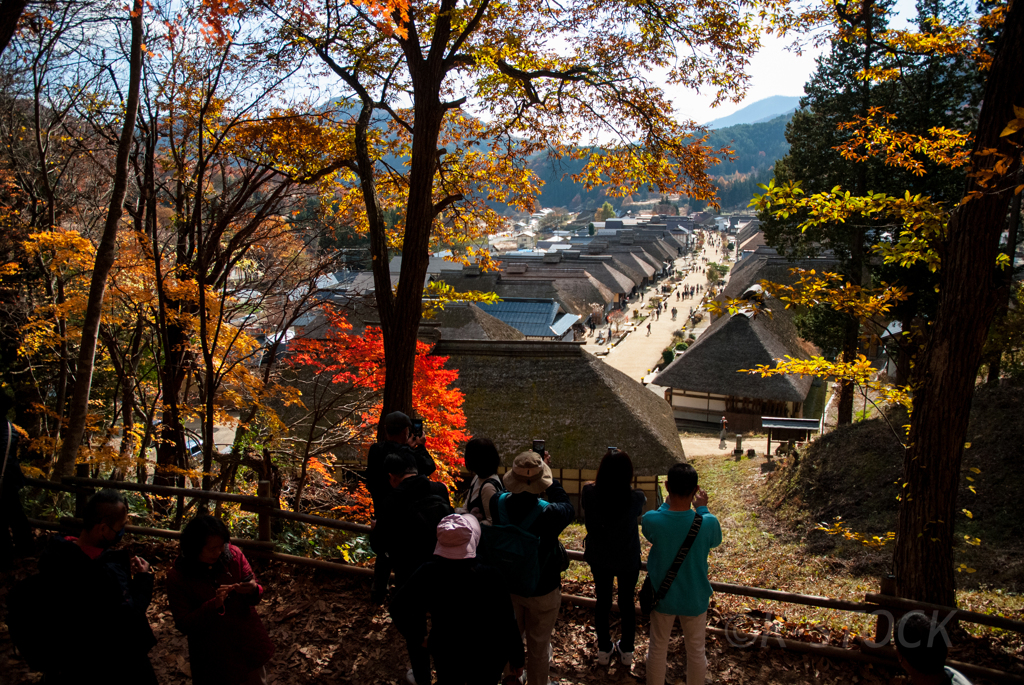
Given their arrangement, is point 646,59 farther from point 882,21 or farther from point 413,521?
point 882,21

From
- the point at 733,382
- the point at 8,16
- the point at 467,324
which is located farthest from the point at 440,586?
the point at 733,382

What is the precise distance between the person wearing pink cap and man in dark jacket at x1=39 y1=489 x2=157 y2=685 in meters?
1.30

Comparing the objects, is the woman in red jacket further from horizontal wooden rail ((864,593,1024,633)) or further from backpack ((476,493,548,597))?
horizontal wooden rail ((864,593,1024,633))

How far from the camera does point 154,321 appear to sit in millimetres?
9867

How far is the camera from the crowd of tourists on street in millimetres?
3119

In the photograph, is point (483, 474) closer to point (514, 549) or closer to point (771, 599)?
point (514, 549)

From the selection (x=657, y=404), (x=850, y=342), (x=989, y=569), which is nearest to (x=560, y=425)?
(x=657, y=404)

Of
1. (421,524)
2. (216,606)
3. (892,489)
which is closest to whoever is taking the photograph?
(216,606)

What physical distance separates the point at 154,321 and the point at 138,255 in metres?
1.38

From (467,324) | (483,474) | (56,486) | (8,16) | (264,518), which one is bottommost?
(264,518)

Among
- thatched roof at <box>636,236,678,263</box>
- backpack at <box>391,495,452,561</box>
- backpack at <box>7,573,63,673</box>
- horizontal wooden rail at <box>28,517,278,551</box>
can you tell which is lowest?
horizontal wooden rail at <box>28,517,278,551</box>

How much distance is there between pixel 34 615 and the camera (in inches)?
124

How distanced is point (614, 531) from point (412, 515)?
50.7 inches

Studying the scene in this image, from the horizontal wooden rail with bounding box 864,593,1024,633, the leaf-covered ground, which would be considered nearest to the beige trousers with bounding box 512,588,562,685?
the leaf-covered ground
